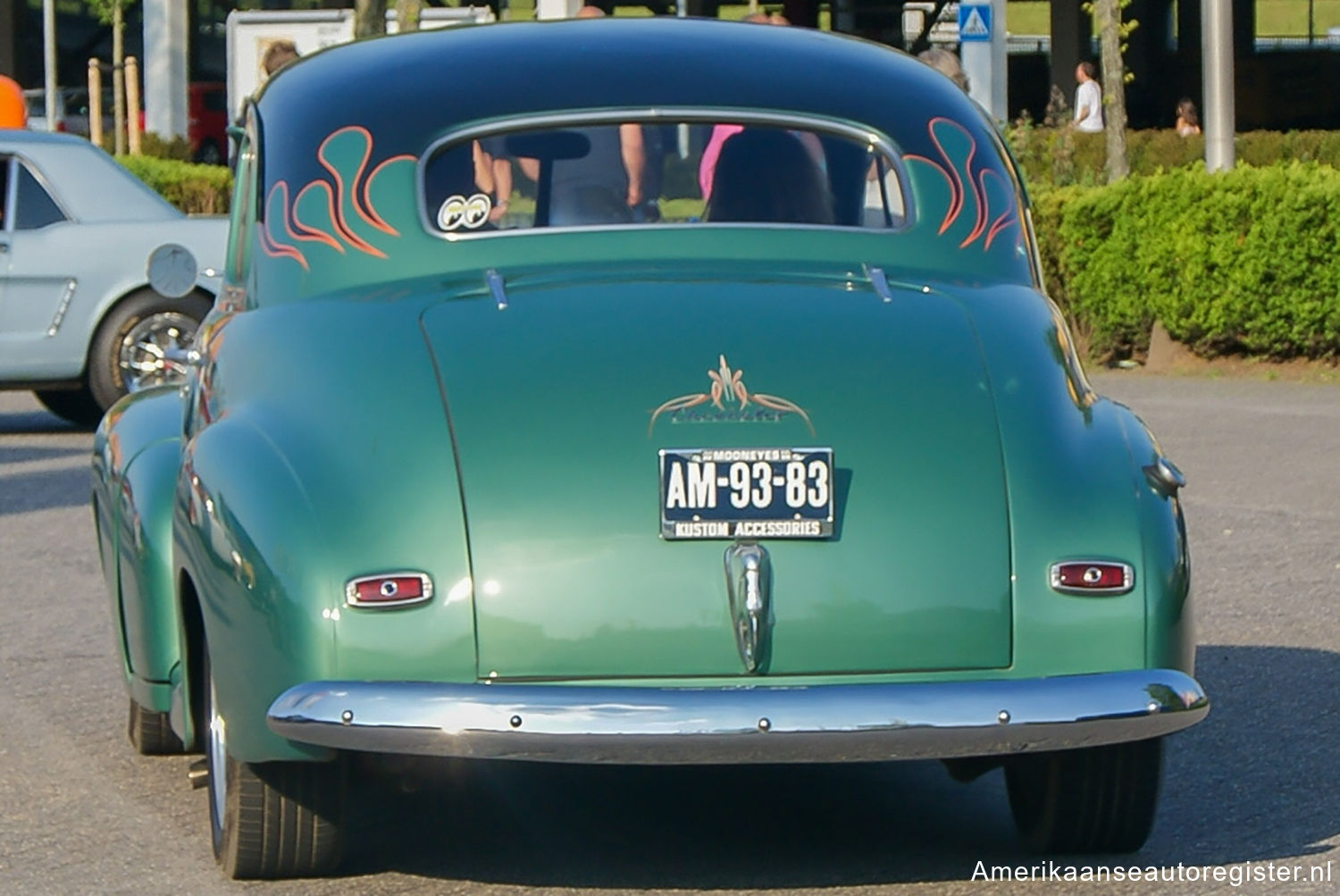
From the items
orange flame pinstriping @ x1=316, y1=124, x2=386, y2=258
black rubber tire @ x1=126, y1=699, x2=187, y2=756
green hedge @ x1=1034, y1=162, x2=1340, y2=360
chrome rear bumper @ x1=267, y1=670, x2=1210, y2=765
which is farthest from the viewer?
green hedge @ x1=1034, y1=162, x2=1340, y2=360

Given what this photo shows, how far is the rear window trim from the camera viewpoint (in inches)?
197

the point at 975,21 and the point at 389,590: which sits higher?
the point at 975,21

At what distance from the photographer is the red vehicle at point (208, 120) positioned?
47750 millimetres

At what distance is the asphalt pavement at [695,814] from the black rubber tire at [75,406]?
21.6ft

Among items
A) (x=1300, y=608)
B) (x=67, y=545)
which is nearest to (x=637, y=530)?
(x=1300, y=608)

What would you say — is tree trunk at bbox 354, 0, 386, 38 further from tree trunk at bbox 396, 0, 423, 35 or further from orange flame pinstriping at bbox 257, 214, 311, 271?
orange flame pinstriping at bbox 257, 214, 311, 271

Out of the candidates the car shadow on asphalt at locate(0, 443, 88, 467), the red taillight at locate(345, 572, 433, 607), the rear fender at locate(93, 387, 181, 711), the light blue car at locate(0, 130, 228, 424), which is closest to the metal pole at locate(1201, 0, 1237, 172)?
the light blue car at locate(0, 130, 228, 424)

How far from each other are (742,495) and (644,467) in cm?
18

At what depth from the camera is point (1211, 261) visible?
48.8 feet

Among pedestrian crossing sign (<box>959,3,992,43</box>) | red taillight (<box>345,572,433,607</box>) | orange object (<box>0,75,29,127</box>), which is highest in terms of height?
pedestrian crossing sign (<box>959,3,992,43</box>)

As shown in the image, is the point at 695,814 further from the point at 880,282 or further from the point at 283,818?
the point at 880,282

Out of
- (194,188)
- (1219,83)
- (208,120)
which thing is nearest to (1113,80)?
(1219,83)

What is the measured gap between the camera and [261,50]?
990 inches

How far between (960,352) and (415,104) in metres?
1.33
